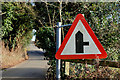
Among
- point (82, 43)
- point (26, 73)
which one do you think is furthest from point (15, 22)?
point (82, 43)

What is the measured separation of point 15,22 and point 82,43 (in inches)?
459

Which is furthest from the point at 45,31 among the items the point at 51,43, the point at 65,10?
the point at 65,10

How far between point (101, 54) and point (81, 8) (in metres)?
3.64

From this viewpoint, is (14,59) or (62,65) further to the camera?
(14,59)

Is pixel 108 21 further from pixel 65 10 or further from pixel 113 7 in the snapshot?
pixel 65 10

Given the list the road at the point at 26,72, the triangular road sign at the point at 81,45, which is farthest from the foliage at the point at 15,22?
the triangular road sign at the point at 81,45

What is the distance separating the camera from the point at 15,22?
43.7 ft

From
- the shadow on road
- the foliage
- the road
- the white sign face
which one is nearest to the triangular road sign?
the white sign face

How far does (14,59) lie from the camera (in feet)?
43.8

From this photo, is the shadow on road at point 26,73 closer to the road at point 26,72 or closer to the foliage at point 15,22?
the road at point 26,72

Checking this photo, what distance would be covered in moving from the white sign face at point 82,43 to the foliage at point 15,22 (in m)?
7.52

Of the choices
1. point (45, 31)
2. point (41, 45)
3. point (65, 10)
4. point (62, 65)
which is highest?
point (65, 10)

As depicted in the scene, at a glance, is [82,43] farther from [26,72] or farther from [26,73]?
[26,72]

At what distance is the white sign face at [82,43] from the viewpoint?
8.53 ft
